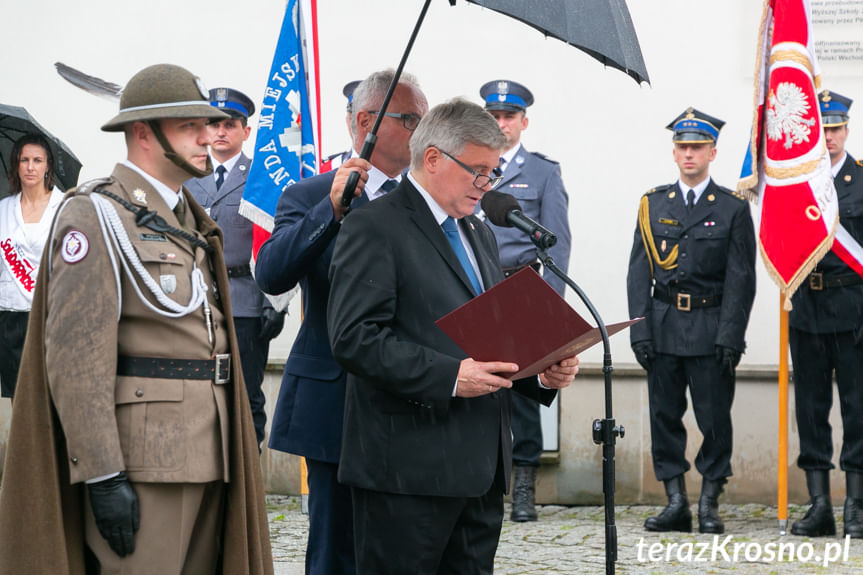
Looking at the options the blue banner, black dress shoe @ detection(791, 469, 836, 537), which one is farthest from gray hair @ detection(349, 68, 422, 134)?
black dress shoe @ detection(791, 469, 836, 537)

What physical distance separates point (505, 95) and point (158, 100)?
450 centimetres

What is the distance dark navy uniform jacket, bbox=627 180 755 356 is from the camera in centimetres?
713

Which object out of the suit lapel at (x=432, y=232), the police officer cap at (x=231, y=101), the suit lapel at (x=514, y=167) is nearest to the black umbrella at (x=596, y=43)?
the suit lapel at (x=432, y=232)

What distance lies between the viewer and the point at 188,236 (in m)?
3.40

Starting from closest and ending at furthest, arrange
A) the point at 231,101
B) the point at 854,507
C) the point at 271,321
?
the point at 854,507
the point at 271,321
the point at 231,101

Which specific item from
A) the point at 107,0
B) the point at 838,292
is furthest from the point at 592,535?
the point at 107,0

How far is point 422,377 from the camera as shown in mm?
3318

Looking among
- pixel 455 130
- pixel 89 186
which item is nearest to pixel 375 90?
pixel 455 130

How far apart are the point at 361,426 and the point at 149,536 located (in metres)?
0.68

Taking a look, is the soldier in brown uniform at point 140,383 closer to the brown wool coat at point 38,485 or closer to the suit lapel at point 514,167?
the brown wool coat at point 38,485

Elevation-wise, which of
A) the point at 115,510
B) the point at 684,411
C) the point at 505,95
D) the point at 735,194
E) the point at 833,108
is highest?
the point at 505,95

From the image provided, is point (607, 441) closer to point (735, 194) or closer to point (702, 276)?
point (702, 276)

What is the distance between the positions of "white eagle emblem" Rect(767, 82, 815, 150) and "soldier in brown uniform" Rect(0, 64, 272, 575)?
4.31m

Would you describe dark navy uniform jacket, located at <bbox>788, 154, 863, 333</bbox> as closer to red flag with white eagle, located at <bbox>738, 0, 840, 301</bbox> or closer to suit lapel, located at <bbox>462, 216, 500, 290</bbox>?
red flag with white eagle, located at <bbox>738, 0, 840, 301</bbox>
